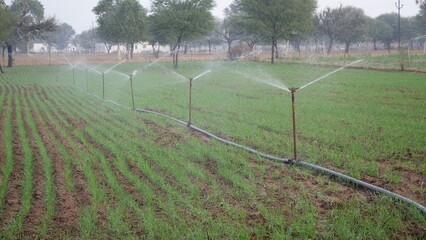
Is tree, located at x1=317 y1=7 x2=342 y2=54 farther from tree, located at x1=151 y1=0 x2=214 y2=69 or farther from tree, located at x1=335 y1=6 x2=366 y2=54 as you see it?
tree, located at x1=151 y1=0 x2=214 y2=69

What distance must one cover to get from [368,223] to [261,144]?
380 centimetres

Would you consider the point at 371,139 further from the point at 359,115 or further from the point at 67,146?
the point at 67,146

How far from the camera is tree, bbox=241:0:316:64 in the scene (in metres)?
43.0

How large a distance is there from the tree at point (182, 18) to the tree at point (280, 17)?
259 inches

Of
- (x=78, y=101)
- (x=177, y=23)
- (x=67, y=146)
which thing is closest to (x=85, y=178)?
(x=67, y=146)

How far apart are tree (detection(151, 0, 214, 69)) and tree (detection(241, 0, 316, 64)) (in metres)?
6.59

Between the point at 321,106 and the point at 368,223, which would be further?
the point at 321,106

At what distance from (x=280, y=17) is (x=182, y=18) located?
12038mm

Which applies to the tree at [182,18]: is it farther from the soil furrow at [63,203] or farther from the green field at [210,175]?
the soil furrow at [63,203]

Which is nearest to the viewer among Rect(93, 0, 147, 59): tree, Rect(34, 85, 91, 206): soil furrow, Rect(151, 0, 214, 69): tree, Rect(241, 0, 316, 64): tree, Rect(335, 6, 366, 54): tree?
Rect(34, 85, 91, 206): soil furrow

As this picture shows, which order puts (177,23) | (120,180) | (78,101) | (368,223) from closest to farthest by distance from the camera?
1. (368,223)
2. (120,180)
3. (78,101)
4. (177,23)

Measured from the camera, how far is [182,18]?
127 ft

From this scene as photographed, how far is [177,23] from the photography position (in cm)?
3875

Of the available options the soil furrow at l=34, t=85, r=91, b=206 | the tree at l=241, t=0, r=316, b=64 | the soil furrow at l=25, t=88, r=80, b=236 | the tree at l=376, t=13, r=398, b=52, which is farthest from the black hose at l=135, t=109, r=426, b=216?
the tree at l=376, t=13, r=398, b=52
